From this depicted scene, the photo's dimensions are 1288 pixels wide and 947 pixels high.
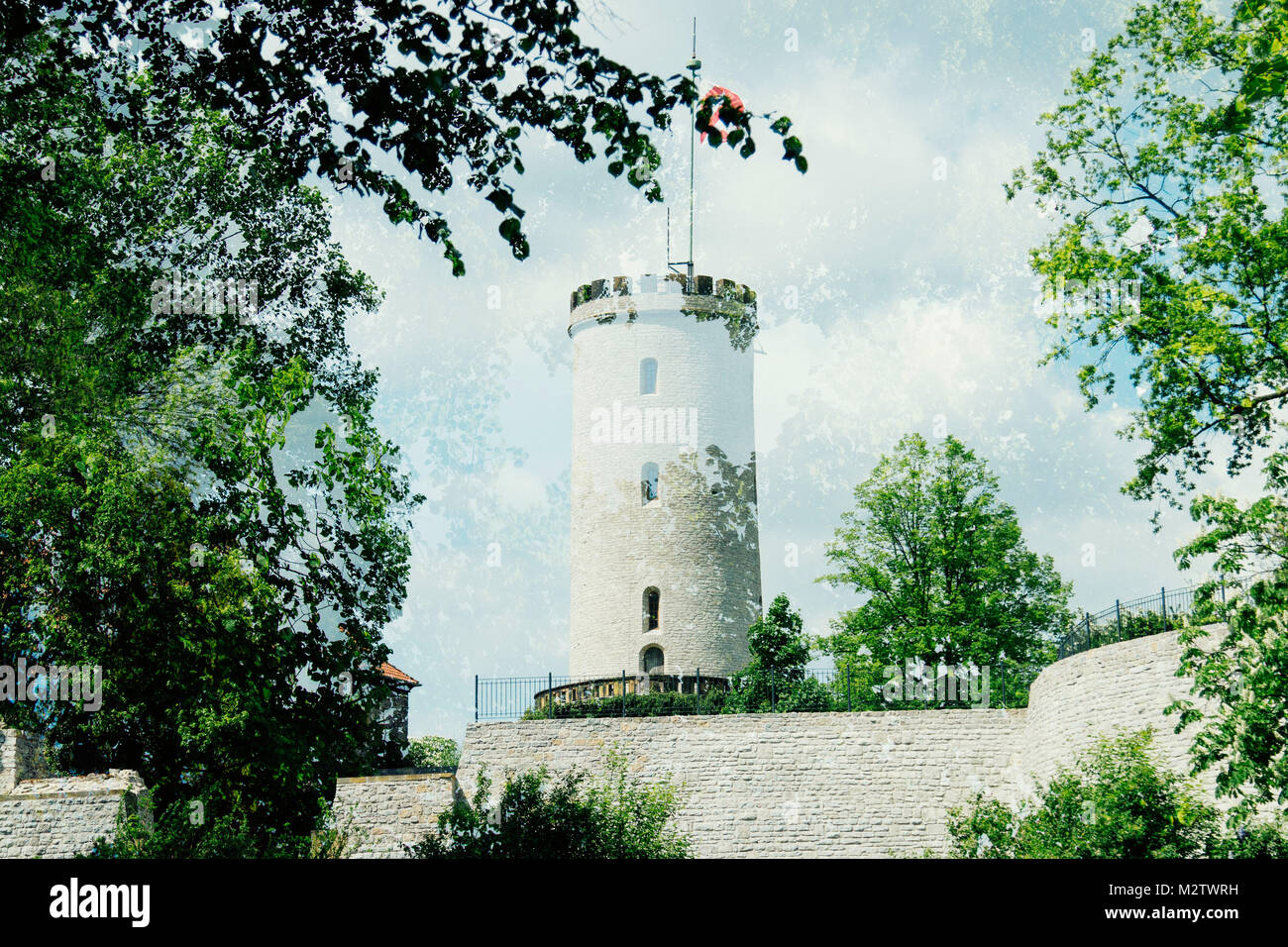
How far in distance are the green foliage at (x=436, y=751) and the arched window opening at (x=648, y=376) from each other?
43.1 feet

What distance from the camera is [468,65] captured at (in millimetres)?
8727

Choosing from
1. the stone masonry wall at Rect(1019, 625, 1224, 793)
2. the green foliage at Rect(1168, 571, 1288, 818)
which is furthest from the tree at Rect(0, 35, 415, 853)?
the stone masonry wall at Rect(1019, 625, 1224, 793)

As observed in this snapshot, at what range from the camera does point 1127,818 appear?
1708 centimetres

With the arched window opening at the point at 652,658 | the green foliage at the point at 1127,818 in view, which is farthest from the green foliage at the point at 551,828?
the arched window opening at the point at 652,658

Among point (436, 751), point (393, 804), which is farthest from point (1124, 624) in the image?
point (436, 751)

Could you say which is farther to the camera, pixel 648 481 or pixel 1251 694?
pixel 648 481

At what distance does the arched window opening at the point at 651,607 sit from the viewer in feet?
129

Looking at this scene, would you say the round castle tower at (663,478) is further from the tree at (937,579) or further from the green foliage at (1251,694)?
the green foliage at (1251,694)

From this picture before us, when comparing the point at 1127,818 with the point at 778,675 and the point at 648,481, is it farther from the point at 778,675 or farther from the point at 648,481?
the point at 648,481

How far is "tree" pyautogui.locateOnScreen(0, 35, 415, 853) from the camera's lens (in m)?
15.6

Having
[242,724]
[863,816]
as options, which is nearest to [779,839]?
[863,816]

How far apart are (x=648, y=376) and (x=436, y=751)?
17.1 meters
